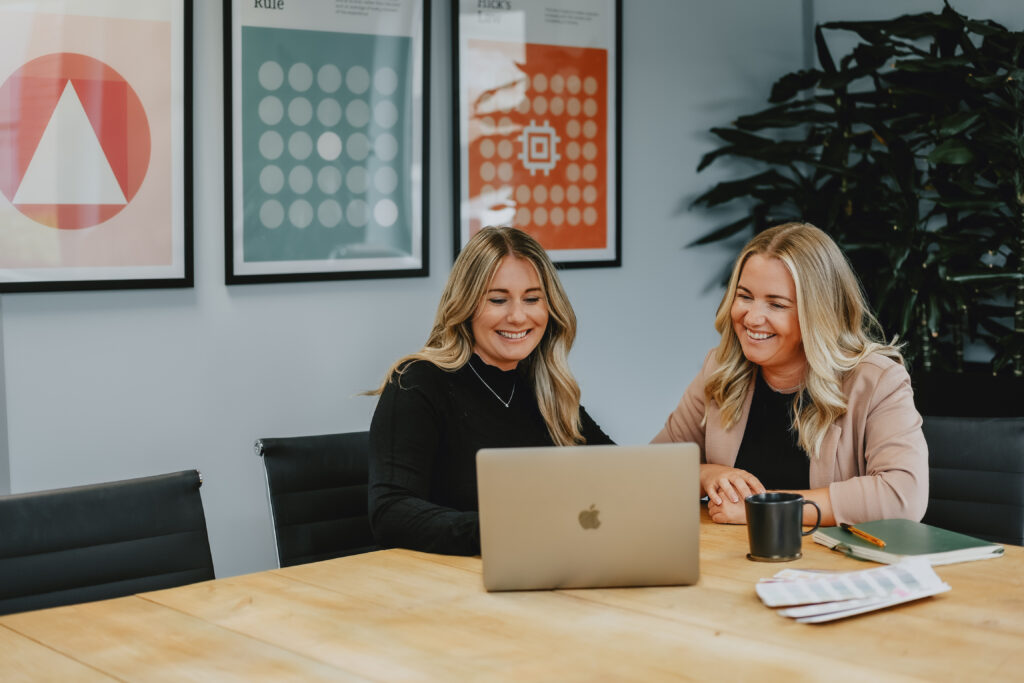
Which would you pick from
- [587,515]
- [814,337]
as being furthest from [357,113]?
[587,515]

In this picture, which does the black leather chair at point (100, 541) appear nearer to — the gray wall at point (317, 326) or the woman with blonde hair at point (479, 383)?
the woman with blonde hair at point (479, 383)

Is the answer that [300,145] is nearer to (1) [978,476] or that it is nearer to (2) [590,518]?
(2) [590,518]

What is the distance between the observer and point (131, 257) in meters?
2.78

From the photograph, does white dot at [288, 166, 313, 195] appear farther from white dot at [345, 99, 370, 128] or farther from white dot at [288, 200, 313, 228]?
white dot at [345, 99, 370, 128]

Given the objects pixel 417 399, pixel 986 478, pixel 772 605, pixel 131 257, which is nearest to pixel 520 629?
pixel 772 605

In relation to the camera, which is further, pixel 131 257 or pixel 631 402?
pixel 631 402

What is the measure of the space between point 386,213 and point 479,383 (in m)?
1.03

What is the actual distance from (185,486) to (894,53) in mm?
2570

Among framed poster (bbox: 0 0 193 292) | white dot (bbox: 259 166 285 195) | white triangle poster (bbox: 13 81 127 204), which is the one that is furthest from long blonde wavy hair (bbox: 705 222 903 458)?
white triangle poster (bbox: 13 81 127 204)

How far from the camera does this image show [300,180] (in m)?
3.03

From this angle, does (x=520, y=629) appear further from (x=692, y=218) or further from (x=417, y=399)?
(x=692, y=218)

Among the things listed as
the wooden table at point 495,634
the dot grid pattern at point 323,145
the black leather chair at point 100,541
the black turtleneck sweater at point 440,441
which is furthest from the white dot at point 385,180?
the wooden table at point 495,634

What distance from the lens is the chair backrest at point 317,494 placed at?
7.39 ft

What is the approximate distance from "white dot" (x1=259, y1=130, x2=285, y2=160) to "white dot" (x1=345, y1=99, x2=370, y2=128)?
22 cm
